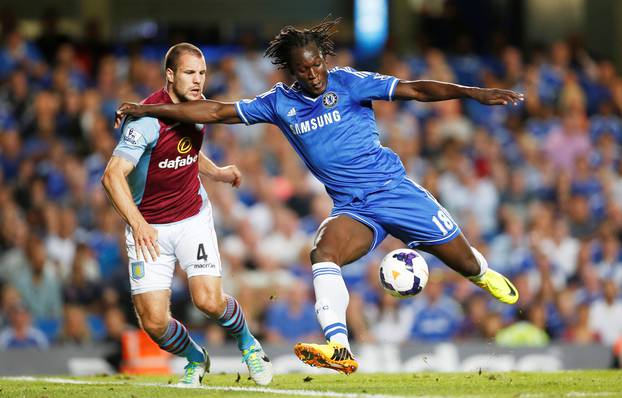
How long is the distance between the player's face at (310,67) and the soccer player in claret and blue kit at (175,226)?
29.5 inches

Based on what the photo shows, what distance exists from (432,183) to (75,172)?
5.14 m

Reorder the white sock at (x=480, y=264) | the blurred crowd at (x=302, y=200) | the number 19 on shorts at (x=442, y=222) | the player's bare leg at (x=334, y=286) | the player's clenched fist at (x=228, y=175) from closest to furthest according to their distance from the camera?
1. the player's bare leg at (x=334, y=286)
2. the number 19 on shorts at (x=442, y=222)
3. the white sock at (x=480, y=264)
4. the player's clenched fist at (x=228, y=175)
5. the blurred crowd at (x=302, y=200)

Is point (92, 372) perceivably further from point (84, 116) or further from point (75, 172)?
point (84, 116)

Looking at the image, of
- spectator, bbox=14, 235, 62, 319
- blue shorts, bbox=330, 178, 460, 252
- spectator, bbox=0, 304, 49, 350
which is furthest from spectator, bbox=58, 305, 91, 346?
blue shorts, bbox=330, 178, 460, 252

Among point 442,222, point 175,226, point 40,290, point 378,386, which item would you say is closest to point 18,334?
point 40,290

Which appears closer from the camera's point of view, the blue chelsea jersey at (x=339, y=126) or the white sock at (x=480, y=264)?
the blue chelsea jersey at (x=339, y=126)

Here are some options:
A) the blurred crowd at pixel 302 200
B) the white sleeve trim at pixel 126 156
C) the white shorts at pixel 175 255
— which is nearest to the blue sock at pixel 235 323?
the white shorts at pixel 175 255

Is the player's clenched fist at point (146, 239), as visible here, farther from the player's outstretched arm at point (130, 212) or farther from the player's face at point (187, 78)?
the player's face at point (187, 78)

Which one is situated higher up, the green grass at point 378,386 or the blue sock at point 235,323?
the blue sock at point 235,323

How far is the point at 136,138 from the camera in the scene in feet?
26.9

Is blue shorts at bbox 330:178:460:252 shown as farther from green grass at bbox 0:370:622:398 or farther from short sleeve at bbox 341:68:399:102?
green grass at bbox 0:370:622:398

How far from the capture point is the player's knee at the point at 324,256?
8172 mm

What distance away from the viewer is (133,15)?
22391 millimetres

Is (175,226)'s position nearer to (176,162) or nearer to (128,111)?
(176,162)
